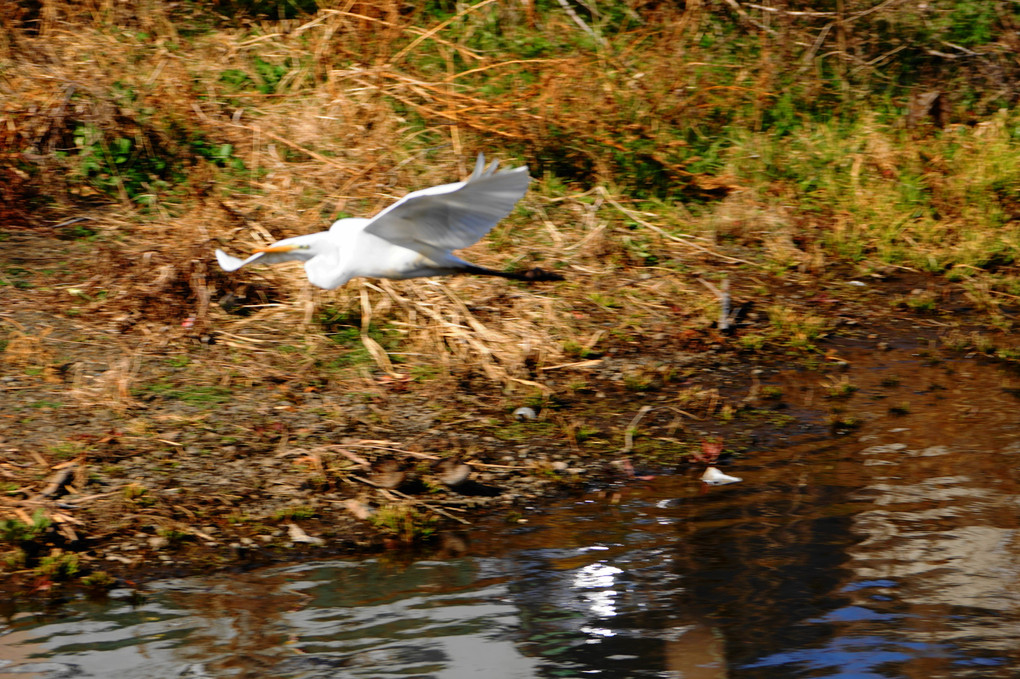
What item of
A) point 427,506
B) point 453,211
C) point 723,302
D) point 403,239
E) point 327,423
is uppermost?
point 453,211

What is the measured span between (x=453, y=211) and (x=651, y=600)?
1496 mm

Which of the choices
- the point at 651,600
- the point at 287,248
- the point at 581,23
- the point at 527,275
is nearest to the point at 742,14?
the point at 581,23

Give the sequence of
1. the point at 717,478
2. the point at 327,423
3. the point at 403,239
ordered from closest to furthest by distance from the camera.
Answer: the point at 403,239
the point at 717,478
the point at 327,423

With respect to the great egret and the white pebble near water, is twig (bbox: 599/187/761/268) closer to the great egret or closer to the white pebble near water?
the white pebble near water

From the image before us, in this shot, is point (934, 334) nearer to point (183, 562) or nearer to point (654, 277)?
point (654, 277)

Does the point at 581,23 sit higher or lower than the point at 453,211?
higher

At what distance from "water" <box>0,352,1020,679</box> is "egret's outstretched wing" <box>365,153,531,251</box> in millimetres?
1126

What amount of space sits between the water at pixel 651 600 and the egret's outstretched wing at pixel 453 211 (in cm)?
113

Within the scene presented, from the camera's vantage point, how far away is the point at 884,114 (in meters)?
7.50

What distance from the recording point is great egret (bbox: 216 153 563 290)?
3.54 m

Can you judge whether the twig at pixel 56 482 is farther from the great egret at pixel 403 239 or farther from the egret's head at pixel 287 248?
the egret's head at pixel 287 248

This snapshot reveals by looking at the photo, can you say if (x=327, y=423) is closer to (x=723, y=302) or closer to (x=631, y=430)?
(x=631, y=430)

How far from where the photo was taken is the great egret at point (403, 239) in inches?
139

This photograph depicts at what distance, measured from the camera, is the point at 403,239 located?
12.7 ft
